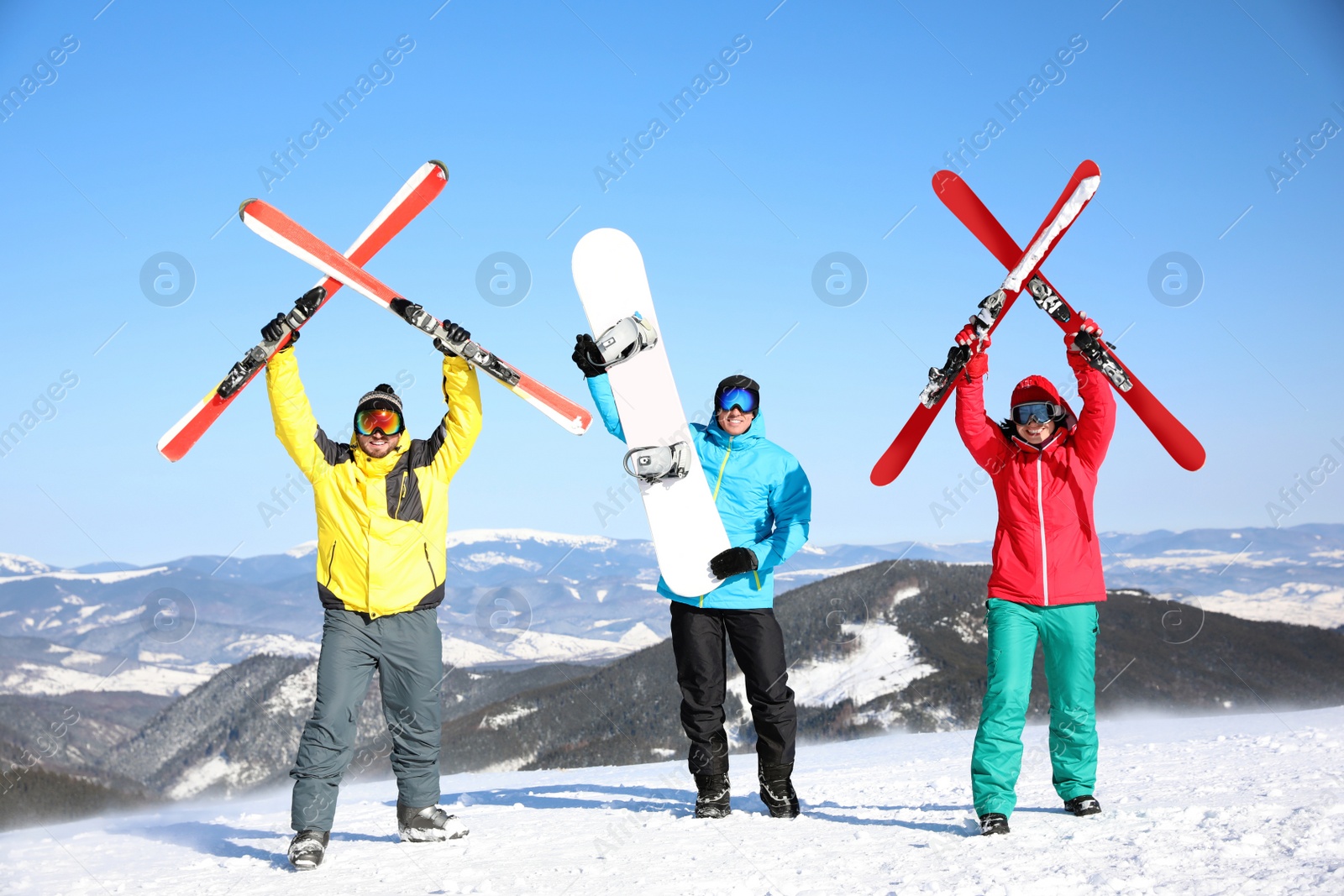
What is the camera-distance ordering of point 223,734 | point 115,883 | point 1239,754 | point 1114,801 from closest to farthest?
point 115,883
point 1114,801
point 1239,754
point 223,734

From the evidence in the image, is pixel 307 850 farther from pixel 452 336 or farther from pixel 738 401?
pixel 738 401

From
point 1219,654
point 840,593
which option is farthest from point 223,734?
point 1219,654

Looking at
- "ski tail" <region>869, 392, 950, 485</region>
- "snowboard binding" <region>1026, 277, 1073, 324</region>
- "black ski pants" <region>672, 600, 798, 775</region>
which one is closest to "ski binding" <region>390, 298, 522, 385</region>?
"black ski pants" <region>672, 600, 798, 775</region>

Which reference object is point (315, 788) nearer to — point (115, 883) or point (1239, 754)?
point (115, 883)

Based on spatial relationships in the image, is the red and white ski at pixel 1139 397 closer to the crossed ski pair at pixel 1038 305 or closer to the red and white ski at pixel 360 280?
the crossed ski pair at pixel 1038 305

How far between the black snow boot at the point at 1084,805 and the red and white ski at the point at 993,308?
6.02ft

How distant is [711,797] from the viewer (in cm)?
476

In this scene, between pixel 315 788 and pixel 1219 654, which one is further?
pixel 1219 654

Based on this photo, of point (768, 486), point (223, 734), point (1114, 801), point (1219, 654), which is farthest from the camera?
point (223, 734)

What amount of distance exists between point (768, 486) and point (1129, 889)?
2.50 meters

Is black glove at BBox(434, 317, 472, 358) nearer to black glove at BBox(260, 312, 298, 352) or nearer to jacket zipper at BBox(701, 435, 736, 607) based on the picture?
black glove at BBox(260, 312, 298, 352)

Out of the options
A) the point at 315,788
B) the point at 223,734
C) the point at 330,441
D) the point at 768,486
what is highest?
the point at 330,441

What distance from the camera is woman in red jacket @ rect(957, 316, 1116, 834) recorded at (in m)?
4.25

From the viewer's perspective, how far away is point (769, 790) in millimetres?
4738
